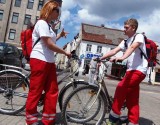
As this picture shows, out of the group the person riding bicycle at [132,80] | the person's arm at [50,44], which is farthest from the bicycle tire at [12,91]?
the person riding bicycle at [132,80]

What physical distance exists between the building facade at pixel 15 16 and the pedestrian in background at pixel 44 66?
51.1 meters

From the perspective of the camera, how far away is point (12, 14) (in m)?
56.5

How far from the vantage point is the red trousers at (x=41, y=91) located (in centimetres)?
488

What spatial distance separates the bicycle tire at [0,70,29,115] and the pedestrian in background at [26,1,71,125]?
84 cm

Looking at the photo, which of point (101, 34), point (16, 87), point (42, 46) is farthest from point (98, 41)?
point (42, 46)

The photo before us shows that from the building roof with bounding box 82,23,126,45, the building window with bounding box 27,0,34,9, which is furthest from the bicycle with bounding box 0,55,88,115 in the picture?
the building roof with bounding box 82,23,126,45

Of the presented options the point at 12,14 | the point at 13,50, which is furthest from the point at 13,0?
the point at 13,50

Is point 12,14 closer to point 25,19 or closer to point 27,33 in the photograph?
point 25,19

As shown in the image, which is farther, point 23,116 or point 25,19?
point 25,19

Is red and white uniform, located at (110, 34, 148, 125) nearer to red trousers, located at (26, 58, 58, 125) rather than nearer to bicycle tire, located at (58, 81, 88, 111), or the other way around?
bicycle tire, located at (58, 81, 88, 111)

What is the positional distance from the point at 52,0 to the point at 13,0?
53828mm

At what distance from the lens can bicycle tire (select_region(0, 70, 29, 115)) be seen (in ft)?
18.9

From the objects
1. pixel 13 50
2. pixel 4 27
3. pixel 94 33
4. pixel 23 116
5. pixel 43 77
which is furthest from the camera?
pixel 94 33

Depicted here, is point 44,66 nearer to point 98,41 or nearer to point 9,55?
point 9,55
